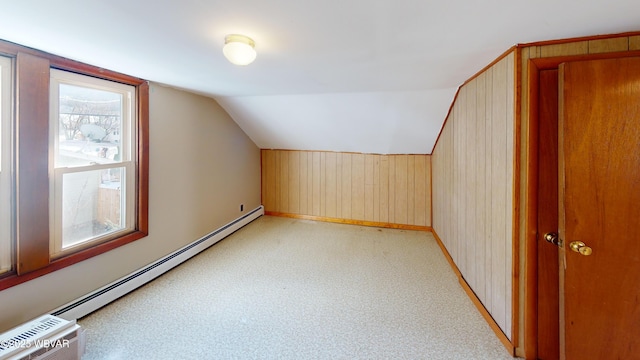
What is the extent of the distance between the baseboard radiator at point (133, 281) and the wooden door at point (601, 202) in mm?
3193

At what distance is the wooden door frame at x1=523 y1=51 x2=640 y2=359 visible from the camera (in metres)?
1.64

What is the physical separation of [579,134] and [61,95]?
331 centimetres

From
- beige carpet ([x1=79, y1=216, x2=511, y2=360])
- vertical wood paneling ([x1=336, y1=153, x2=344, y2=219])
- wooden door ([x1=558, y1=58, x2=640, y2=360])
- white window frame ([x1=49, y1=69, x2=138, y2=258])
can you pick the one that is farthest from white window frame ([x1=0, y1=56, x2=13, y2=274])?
vertical wood paneling ([x1=336, y1=153, x2=344, y2=219])

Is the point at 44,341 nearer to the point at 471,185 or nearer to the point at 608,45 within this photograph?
the point at 471,185

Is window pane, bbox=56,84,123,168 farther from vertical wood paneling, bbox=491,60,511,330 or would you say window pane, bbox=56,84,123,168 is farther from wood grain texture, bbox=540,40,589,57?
wood grain texture, bbox=540,40,589,57

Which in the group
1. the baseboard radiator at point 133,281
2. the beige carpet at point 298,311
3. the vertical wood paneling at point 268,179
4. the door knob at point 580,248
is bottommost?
the beige carpet at point 298,311

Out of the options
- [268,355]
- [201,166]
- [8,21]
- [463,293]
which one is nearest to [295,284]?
[268,355]

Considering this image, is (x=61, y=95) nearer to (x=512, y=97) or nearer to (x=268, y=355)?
(x=268, y=355)

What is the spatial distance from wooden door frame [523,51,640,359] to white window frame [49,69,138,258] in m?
3.10

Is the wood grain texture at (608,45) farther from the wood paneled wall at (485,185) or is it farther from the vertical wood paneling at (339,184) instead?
the vertical wood paneling at (339,184)

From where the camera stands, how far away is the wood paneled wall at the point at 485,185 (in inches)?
71.1

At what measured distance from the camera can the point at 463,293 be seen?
2.50m

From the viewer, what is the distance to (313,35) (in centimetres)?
154

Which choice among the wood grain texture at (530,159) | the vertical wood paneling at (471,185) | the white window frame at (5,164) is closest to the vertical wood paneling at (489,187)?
the vertical wood paneling at (471,185)
